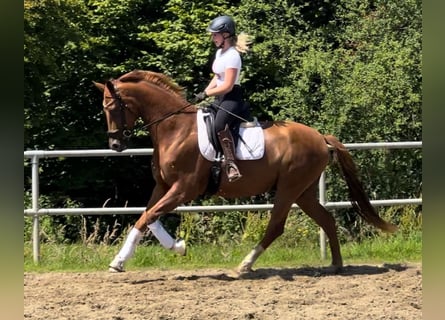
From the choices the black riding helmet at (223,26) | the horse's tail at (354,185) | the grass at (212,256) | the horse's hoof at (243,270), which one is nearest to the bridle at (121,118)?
the black riding helmet at (223,26)

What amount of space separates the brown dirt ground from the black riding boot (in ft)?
3.46

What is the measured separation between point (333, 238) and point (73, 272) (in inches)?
113

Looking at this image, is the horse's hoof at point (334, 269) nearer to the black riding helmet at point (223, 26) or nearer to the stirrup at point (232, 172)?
the stirrup at point (232, 172)

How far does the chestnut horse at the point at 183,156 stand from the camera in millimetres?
6891

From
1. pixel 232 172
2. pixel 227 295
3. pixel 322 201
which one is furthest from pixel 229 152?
pixel 322 201

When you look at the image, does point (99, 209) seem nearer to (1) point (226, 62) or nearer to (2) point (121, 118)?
(2) point (121, 118)

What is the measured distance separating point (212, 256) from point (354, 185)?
6.43ft

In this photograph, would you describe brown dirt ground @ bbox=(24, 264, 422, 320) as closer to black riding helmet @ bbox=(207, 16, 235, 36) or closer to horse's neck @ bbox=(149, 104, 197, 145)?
horse's neck @ bbox=(149, 104, 197, 145)

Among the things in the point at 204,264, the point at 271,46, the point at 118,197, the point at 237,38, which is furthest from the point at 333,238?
the point at 118,197

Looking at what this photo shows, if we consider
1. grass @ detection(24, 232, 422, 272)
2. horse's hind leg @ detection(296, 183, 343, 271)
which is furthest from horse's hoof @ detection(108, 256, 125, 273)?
horse's hind leg @ detection(296, 183, 343, 271)

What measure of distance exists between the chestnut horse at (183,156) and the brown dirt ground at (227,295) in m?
0.36

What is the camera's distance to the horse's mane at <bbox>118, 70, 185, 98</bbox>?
712 centimetres

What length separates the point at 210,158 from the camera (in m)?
6.91

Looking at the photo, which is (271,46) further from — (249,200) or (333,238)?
(333,238)
